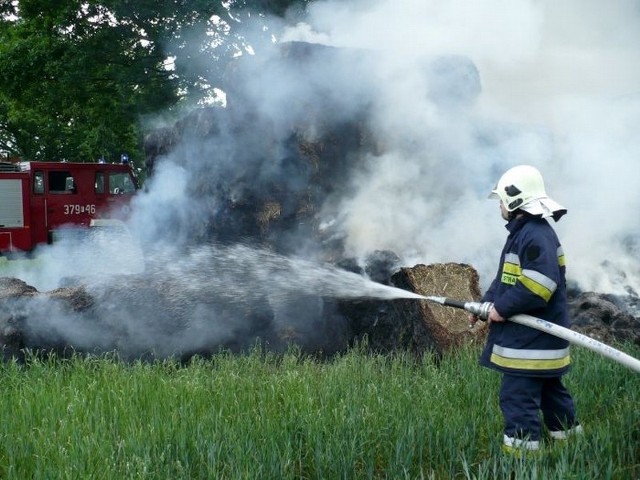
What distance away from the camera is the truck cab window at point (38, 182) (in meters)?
15.0

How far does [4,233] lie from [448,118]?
408 inches

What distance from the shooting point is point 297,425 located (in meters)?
3.71

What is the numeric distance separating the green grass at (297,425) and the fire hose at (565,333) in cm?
34

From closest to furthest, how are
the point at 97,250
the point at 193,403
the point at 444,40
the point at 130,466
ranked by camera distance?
the point at 130,466, the point at 193,403, the point at 444,40, the point at 97,250

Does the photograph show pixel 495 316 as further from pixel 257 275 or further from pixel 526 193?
pixel 257 275

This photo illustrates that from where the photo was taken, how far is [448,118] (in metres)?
7.97

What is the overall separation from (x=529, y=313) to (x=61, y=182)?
13.0 metres

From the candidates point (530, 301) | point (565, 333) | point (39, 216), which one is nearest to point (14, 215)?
point (39, 216)

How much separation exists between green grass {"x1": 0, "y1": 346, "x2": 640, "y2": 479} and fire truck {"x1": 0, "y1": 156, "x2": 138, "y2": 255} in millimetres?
9944

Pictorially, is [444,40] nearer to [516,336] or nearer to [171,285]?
[171,285]

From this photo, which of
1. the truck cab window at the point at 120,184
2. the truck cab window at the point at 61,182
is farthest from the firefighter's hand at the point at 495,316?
the truck cab window at the point at 61,182

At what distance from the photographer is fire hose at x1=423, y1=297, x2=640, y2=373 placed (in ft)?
11.0

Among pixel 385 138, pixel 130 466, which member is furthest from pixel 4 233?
pixel 130 466

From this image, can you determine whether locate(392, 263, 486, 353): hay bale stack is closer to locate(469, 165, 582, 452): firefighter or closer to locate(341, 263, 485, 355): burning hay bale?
locate(341, 263, 485, 355): burning hay bale
